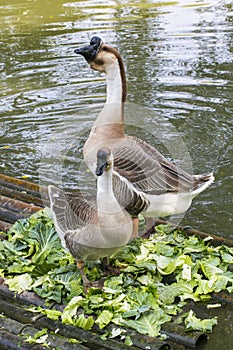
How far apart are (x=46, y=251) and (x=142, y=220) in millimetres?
1215

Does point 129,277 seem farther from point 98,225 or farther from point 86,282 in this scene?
point 98,225

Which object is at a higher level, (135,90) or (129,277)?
(129,277)

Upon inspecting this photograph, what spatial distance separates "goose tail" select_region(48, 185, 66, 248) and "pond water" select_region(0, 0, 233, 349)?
64.7 inches

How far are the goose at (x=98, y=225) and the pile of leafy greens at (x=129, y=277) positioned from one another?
0.21m

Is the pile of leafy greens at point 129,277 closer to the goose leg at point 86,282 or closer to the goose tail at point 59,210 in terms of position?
the goose leg at point 86,282

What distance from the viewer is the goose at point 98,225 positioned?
179 inches

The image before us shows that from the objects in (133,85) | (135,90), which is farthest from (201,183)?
(133,85)

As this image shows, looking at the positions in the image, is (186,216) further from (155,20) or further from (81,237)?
(155,20)

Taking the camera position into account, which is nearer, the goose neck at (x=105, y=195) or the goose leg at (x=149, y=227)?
the goose neck at (x=105, y=195)

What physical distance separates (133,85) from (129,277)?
6.06 m

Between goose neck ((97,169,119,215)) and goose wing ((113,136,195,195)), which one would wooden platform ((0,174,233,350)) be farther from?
goose wing ((113,136,195,195))

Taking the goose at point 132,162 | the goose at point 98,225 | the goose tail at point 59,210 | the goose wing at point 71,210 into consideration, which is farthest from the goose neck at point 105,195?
the goose at point 132,162

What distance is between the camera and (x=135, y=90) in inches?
401

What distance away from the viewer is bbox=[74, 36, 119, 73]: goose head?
5762 mm
